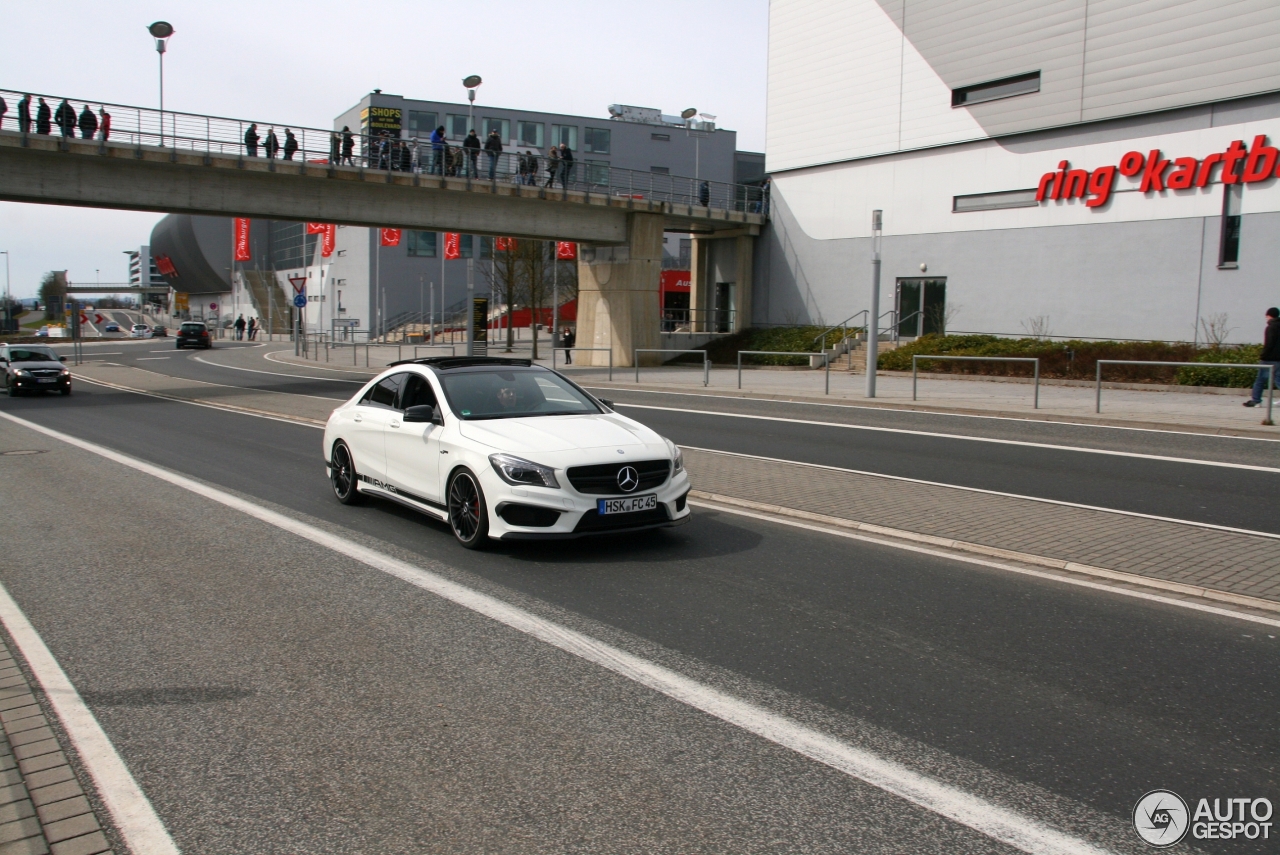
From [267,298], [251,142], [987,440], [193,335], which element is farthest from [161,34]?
[267,298]

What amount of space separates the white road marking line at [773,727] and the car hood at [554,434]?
3.81 ft

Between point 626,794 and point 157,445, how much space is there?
562 inches

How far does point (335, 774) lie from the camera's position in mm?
4066

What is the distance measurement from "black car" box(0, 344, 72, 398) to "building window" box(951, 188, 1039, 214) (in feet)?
96.6

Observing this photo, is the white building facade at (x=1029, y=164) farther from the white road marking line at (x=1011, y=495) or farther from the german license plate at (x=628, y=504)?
the german license plate at (x=628, y=504)

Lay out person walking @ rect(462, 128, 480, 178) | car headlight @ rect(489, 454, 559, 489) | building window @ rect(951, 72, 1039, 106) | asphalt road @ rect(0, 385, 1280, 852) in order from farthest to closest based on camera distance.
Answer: person walking @ rect(462, 128, 480, 178)
building window @ rect(951, 72, 1039, 106)
car headlight @ rect(489, 454, 559, 489)
asphalt road @ rect(0, 385, 1280, 852)

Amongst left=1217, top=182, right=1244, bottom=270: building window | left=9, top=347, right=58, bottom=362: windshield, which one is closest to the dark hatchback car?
left=9, top=347, right=58, bottom=362: windshield

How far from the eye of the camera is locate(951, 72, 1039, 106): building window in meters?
34.9

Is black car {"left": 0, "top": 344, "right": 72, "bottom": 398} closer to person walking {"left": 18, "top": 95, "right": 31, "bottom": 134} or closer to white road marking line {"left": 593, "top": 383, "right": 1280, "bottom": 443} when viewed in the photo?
person walking {"left": 18, "top": 95, "right": 31, "bottom": 134}

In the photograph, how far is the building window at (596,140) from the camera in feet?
272

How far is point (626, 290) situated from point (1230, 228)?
20834 millimetres

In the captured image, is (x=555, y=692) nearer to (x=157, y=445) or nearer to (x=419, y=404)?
(x=419, y=404)

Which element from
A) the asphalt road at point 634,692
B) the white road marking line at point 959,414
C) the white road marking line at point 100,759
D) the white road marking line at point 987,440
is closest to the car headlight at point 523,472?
the asphalt road at point 634,692

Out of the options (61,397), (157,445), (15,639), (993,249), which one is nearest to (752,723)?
(15,639)
